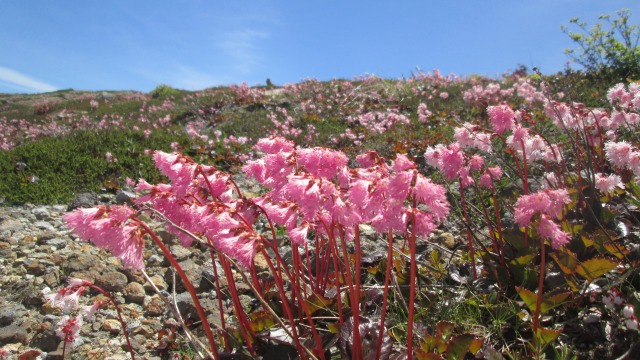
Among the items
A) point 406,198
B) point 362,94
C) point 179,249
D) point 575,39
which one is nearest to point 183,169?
point 406,198

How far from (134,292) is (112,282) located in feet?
0.77

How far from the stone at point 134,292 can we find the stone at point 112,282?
7cm

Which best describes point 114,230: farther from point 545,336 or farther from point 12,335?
point 12,335

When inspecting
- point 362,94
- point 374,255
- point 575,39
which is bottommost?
point 374,255

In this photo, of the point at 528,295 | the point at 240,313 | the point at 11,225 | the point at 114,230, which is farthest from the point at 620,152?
the point at 11,225

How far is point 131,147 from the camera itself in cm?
802

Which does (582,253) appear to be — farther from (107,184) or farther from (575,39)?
(575,39)

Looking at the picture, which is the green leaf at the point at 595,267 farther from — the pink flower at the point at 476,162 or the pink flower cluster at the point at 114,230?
the pink flower cluster at the point at 114,230

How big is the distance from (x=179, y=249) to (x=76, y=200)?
91.9 inches

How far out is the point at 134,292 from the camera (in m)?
3.63

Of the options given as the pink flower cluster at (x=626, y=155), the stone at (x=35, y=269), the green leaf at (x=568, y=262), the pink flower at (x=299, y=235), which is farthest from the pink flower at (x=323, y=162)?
the stone at (x=35, y=269)

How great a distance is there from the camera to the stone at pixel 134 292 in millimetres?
3590

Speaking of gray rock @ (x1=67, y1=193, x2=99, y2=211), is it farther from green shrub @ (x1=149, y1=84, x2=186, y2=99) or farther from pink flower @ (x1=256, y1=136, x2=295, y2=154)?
green shrub @ (x1=149, y1=84, x2=186, y2=99)

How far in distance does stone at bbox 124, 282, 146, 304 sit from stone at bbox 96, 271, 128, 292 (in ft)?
0.23
